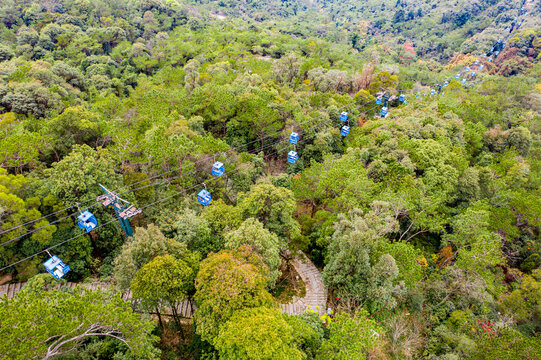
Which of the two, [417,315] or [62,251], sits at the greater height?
[62,251]

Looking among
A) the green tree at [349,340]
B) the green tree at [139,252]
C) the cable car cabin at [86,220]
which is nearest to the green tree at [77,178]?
the cable car cabin at [86,220]

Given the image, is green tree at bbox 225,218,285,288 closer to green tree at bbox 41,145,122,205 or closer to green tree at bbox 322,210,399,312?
green tree at bbox 322,210,399,312

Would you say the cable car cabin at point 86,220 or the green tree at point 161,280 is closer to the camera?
the green tree at point 161,280

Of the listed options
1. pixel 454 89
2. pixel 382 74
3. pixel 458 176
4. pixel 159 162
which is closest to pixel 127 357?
pixel 159 162

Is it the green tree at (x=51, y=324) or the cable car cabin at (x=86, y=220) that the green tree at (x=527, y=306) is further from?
the cable car cabin at (x=86, y=220)

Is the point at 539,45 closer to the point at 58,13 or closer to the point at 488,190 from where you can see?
the point at 488,190
